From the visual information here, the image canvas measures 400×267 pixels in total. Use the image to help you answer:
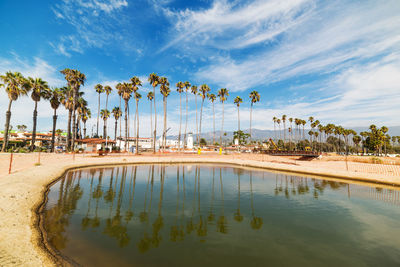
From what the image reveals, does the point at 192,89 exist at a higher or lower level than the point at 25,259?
higher

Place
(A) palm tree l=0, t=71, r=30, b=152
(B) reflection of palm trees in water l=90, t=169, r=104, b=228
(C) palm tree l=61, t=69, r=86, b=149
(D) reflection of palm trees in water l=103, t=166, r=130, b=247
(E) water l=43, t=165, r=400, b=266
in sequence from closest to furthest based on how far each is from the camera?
(E) water l=43, t=165, r=400, b=266 → (D) reflection of palm trees in water l=103, t=166, r=130, b=247 → (B) reflection of palm trees in water l=90, t=169, r=104, b=228 → (A) palm tree l=0, t=71, r=30, b=152 → (C) palm tree l=61, t=69, r=86, b=149

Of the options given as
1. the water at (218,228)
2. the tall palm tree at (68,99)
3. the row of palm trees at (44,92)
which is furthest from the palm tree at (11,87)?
the water at (218,228)

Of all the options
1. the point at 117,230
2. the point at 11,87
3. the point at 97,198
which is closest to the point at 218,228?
the point at 117,230

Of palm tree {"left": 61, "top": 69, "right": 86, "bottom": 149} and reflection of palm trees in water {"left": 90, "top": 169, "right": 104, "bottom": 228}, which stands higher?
palm tree {"left": 61, "top": 69, "right": 86, "bottom": 149}

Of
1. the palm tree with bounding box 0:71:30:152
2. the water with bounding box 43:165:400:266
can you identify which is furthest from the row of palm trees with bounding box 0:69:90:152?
the water with bounding box 43:165:400:266

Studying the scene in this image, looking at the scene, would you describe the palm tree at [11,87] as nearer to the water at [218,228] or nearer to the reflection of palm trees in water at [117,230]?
the water at [218,228]

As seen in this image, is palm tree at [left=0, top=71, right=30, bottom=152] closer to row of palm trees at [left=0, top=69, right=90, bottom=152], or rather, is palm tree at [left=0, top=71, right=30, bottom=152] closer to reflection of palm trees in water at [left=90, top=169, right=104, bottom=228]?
row of palm trees at [left=0, top=69, right=90, bottom=152]

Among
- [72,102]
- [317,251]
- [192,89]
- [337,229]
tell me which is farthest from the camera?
[192,89]

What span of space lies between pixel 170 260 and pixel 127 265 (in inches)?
61.4

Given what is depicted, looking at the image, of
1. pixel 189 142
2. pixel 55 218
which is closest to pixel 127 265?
pixel 55 218

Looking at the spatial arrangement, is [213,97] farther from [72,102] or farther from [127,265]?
[127,265]

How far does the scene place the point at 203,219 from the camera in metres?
11.0

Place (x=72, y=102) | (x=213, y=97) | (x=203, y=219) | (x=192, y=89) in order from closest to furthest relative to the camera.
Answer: (x=203, y=219), (x=72, y=102), (x=192, y=89), (x=213, y=97)

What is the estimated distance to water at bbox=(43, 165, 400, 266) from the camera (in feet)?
23.3
